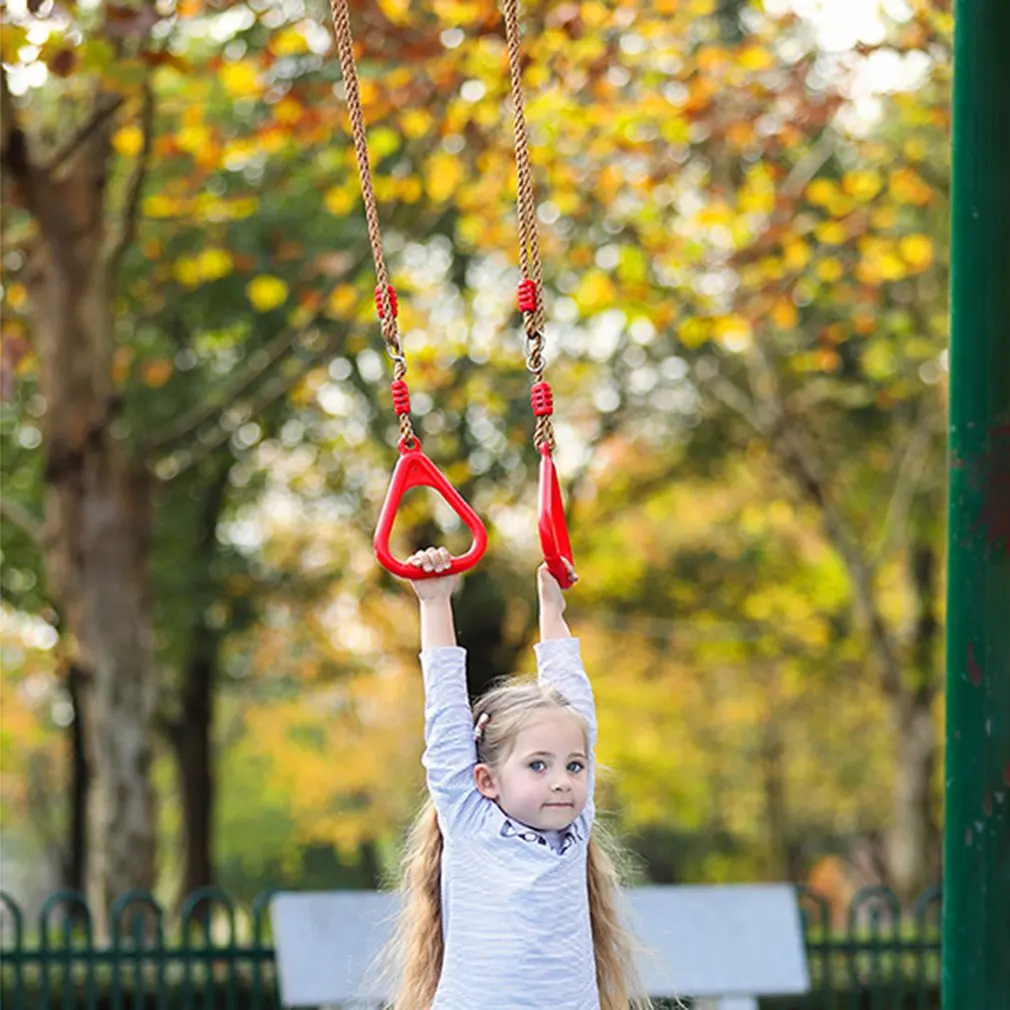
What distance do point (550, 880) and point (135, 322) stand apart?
1022cm

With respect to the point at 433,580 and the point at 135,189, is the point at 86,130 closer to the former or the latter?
the point at 135,189

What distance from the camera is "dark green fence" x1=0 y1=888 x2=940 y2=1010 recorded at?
584 centimetres

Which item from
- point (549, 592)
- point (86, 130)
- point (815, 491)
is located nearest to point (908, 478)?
point (815, 491)

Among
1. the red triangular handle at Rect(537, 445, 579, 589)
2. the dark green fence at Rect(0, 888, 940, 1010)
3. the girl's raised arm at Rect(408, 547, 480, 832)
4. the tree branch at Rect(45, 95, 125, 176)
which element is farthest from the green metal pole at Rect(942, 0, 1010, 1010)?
the tree branch at Rect(45, 95, 125, 176)

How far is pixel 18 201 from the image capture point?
8.01m

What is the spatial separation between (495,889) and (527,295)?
38.2 inches

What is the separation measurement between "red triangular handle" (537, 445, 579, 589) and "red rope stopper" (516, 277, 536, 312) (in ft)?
0.85

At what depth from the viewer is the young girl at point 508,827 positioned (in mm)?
2674

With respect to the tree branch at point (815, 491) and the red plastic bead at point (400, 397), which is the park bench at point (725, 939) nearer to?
the red plastic bead at point (400, 397)

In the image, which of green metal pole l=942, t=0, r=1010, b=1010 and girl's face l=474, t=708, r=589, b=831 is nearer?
girl's face l=474, t=708, r=589, b=831

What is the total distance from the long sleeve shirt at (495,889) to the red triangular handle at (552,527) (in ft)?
0.69

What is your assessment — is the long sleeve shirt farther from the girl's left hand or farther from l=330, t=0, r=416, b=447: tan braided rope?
l=330, t=0, r=416, b=447: tan braided rope

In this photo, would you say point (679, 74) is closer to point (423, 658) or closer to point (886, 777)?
point (423, 658)

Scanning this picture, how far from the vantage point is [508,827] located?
2730 millimetres
